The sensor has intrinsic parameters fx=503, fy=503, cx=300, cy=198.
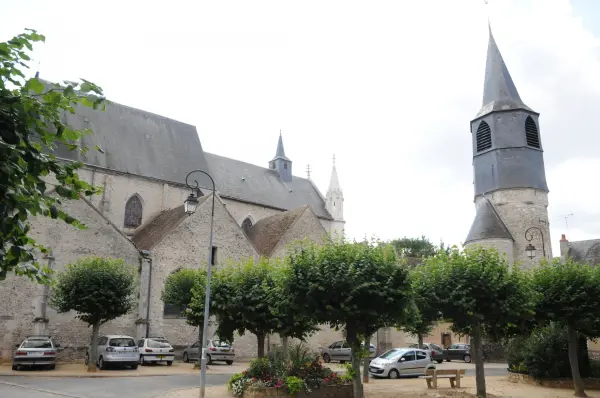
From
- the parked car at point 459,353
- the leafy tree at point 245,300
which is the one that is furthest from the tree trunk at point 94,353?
the parked car at point 459,353

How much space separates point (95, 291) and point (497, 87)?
33.3 m

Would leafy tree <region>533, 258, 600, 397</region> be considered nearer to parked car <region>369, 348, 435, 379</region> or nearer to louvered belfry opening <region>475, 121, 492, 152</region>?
parked car <region>369, 348, 435, 379</region>

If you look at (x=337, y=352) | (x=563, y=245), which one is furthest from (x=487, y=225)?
(x=337, y=352)

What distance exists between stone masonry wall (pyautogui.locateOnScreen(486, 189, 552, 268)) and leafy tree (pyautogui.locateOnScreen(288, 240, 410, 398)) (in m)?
25.8

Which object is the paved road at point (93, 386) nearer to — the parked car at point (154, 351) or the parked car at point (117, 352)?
the parked car at point (117, 352)

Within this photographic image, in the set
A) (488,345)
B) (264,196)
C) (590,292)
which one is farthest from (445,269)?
(264,196)

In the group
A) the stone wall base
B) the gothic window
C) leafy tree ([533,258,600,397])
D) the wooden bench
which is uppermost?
the gothic window

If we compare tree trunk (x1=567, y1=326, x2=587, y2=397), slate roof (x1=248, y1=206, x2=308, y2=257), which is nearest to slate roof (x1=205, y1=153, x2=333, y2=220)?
slate roof (x1=248, y1=206, x2=308, y2=257)

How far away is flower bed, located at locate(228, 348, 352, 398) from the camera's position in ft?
46.6

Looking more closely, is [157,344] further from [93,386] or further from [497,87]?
[497,87]

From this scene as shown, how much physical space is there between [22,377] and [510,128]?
3416cm

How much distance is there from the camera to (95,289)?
2042cm

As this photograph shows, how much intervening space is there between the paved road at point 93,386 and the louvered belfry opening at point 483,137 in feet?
91.6

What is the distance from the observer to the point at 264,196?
1644 inches
